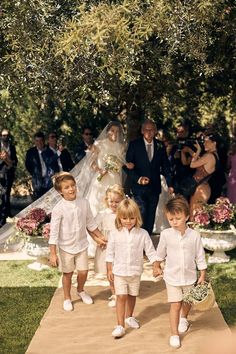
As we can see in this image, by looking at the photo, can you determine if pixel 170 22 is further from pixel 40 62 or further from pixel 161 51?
pixel 40 62

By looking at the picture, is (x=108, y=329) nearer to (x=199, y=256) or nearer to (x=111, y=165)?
(x=199, y=256)

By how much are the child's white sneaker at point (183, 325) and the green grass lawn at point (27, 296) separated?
23.8 inches

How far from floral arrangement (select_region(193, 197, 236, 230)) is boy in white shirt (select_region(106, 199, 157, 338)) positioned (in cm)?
316

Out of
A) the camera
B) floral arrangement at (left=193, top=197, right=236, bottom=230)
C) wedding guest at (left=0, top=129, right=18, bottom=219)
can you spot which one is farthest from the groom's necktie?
wedding guest at (left=0, top=129, right=18, bottom=219)

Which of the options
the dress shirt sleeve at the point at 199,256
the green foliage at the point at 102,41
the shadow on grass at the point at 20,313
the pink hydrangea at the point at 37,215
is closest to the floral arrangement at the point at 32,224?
the pink hydrangea at the point at 37,215

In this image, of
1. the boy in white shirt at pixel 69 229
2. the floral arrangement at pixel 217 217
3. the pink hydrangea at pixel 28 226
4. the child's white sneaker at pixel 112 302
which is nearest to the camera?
the boy in white shirt at pixel 69 229

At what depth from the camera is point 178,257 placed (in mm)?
5727

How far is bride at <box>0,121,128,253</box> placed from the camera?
10.1 meters

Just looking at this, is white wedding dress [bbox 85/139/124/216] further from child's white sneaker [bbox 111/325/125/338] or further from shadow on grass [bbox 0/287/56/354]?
child's white sneaker [bbox 111/325/125/338]

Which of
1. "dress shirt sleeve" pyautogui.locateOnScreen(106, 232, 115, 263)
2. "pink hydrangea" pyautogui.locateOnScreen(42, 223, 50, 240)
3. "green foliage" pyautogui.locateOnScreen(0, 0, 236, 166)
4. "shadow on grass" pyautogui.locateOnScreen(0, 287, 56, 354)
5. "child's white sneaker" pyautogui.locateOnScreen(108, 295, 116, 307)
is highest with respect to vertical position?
"green foliage" pyautogui.locateOnScreen(0, 0, 236, 166)

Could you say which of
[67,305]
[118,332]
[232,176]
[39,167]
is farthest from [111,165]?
[118,332]

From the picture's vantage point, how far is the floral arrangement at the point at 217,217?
911 centimetres

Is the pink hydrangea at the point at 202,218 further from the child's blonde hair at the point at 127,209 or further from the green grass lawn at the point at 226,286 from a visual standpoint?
the child's blonde hair at the point at 127,209

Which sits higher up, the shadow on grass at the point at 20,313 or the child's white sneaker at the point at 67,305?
the child's white sneaker at the point at 67,305
